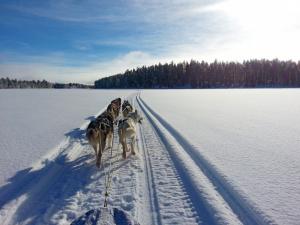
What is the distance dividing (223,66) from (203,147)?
86208 mm

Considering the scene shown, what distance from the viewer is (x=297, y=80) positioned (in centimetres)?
7956

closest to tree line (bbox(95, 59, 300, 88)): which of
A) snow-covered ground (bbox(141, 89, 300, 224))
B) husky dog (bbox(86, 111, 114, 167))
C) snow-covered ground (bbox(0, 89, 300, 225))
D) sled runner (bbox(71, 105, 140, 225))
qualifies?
snow-covered ground (bbox(141, 89, 300, 224))

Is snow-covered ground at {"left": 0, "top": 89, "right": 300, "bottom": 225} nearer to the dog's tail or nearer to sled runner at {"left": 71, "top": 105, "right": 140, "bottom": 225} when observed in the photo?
sled runner at {"left": 71, "top": 105, "right": 140, "bottom": 225}

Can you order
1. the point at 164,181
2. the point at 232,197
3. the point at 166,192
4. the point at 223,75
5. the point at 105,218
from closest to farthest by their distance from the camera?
the point at 105,218
the point at 232,197
the point at 166,192
the point at 164,181
the point at 223,75

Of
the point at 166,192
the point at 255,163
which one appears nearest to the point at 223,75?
the point at 255,163

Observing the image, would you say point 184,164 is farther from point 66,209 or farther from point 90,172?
point 66,209

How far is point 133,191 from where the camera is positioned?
404 centimetres

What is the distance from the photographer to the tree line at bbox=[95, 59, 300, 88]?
270ft

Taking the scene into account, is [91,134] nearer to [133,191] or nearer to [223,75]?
[133,191]

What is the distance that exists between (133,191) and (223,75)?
287 feet

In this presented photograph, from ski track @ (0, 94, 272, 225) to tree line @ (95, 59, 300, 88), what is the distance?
84925mm

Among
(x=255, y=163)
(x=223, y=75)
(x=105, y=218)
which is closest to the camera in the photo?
(x=105, y=218)

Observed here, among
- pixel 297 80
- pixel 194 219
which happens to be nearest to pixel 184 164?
pixel 194 219

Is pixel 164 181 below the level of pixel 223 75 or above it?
below
